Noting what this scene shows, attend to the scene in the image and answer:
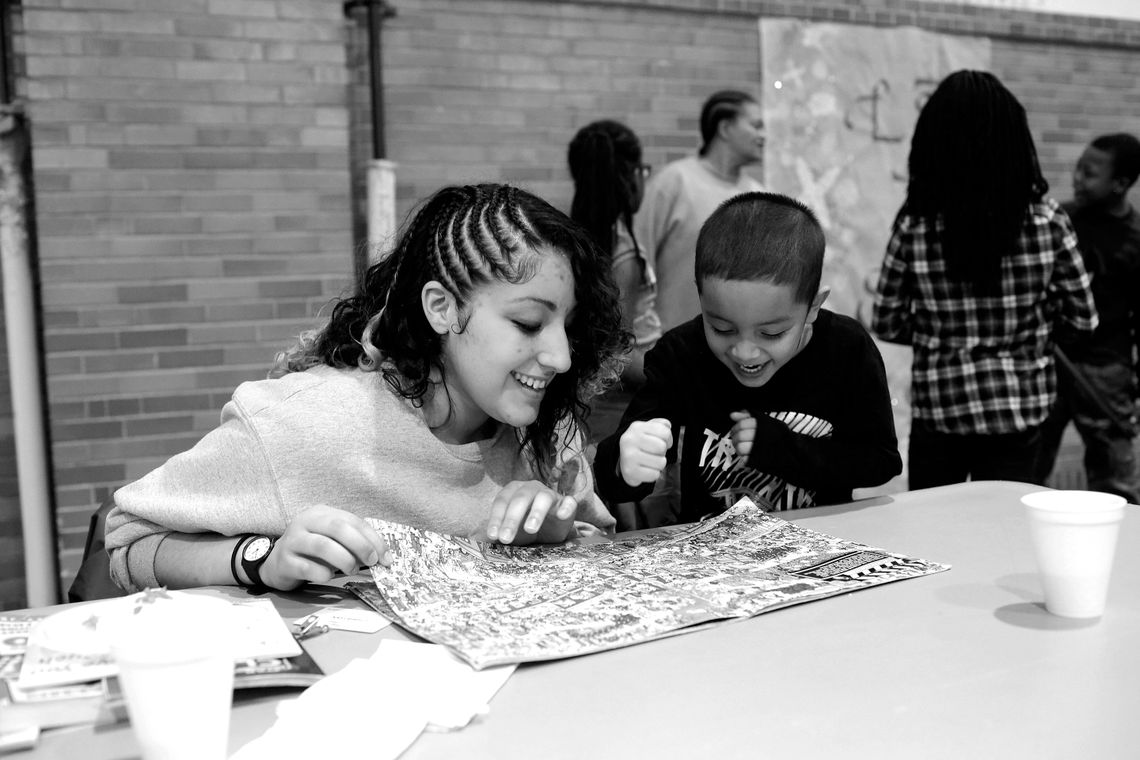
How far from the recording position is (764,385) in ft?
5.85

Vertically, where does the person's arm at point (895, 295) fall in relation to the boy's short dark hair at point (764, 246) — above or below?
below

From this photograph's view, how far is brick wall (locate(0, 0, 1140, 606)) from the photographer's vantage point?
128 inches

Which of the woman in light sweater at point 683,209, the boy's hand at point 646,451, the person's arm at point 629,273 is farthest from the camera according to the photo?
the woman in light sweater at point 683,209

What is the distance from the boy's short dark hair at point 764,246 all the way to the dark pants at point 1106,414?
2.12 meters

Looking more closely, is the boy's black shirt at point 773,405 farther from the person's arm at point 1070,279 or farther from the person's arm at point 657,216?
the person's arm at point 657,216

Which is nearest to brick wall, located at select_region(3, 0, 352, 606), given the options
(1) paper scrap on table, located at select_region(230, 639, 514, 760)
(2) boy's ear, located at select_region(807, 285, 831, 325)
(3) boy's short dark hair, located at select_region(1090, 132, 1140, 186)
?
(2) boy's ear, located at select_region(807, 285, 831, 325)

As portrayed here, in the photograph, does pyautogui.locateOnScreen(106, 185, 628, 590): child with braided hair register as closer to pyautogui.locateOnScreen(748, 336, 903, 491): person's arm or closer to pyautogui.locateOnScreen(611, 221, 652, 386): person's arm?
pyautogui.locateOnScreen(748, 336, 903, 491): person's arm

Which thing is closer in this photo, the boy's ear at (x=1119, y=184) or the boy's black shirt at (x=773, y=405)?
the boy's black shirt at (x=773, y=405)

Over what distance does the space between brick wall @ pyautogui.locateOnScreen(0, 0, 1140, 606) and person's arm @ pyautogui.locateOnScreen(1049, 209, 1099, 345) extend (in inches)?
81.7

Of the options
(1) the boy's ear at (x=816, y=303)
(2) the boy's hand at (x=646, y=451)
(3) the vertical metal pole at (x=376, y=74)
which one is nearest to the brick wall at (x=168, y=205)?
(3) the vertical metal pole at (x=376, y=74)

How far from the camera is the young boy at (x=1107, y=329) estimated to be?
3.40 m

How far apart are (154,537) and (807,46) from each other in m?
3.93

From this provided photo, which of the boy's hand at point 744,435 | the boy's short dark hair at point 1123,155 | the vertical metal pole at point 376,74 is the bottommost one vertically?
the boy's hand at point 744,435

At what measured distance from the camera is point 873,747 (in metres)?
0.81
